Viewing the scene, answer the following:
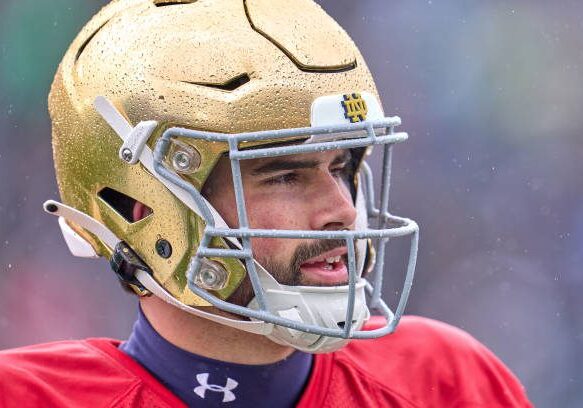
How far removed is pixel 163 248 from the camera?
1776 millimetres

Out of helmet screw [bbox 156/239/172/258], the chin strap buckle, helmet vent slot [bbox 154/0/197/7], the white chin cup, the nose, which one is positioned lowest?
the white chin cup

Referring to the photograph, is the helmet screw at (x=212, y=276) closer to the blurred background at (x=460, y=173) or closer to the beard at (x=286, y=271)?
the beard at (x=286, y=271)

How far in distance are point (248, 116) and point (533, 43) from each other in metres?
2.54

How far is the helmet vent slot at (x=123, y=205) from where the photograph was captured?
5.97 feet

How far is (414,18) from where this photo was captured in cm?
401

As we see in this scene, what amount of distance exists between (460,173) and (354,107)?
219 centimetres

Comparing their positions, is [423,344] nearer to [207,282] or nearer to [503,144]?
[207,282]

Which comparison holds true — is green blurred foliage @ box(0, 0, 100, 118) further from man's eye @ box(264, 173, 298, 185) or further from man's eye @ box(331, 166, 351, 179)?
man's eye @ box(264, 173, 298, 185)

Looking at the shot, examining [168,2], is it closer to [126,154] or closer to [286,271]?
[126,154]

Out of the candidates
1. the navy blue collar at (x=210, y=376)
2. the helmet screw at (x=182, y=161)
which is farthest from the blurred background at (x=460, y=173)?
the helmet screw at (x=182, y=161)

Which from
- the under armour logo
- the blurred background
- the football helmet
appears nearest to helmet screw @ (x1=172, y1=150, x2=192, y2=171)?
the football helmet

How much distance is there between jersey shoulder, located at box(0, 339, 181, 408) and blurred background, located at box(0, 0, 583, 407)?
173cm

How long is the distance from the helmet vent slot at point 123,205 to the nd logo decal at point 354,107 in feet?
1.15

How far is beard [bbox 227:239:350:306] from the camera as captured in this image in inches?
68.9
